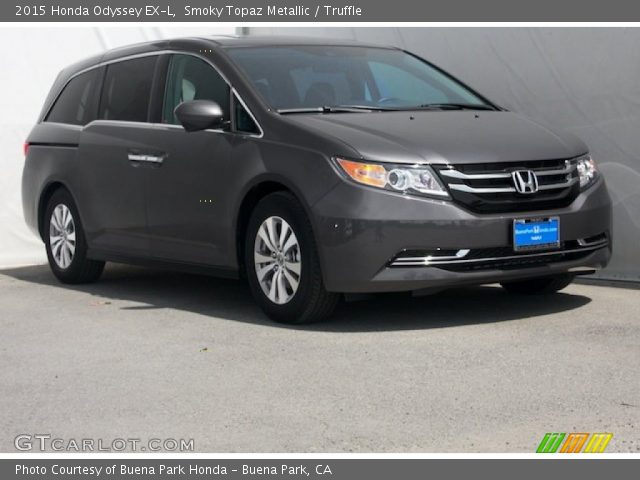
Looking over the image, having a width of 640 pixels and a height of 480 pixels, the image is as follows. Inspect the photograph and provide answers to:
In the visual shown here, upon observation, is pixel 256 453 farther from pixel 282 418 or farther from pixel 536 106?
pixel 536 106

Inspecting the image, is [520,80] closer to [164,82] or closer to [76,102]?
[164,82]

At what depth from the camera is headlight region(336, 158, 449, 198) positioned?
7.12 meters

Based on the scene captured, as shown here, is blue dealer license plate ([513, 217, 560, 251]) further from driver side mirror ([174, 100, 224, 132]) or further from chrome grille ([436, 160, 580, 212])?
driver side mirror ([174, 100, 224, 132])

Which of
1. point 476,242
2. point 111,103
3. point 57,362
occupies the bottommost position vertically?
point 57,362

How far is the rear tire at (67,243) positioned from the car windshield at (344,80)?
215cm

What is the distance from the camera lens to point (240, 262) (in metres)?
8.02

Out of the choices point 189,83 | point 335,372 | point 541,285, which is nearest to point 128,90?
point 189,83

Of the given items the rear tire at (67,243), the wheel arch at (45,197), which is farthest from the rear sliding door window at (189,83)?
the wheel arch at (45,197)

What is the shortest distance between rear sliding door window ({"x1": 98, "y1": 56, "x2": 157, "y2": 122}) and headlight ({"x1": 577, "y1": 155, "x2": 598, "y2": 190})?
305 centimetres

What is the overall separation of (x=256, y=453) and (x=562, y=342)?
101 inches

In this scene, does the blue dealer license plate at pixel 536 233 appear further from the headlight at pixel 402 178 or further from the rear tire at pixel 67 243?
the rear tire at pixel 67 243

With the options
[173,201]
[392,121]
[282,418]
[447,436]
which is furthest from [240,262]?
[447,436]

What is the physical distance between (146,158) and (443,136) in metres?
2.31

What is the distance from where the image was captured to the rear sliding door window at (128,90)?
9.10 meters
